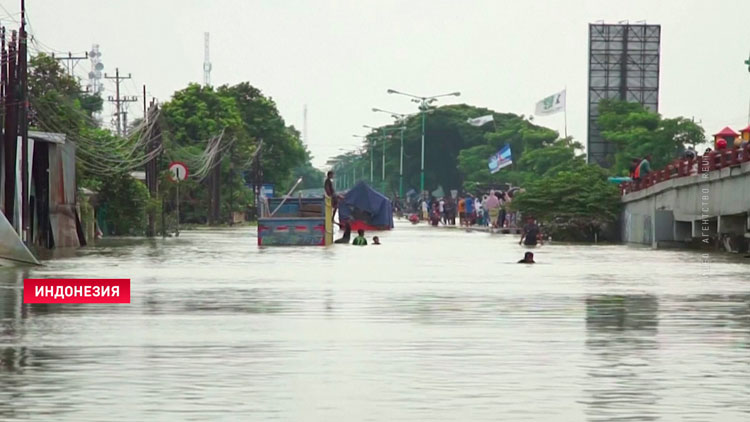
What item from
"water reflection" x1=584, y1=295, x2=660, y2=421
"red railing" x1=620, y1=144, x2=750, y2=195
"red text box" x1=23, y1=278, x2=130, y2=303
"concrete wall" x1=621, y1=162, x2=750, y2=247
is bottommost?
"water reflection" x1=584, y1=295, x2=660, y2=421

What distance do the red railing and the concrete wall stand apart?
216 mm

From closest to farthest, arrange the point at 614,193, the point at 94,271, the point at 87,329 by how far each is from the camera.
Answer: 1. the point at 87,329
2. the point at 94,271
3. the point at 614,193

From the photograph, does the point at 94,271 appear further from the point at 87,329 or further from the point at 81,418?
the point at 81,418

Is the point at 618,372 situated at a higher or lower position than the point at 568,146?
lower

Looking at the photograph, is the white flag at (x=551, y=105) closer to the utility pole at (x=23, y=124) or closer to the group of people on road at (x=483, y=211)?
the group of people on road at (x=483, y=211)

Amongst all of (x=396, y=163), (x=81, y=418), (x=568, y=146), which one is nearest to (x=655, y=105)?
(x=568, y=146)

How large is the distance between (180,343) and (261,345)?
0.81 metres

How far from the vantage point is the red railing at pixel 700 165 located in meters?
43.4

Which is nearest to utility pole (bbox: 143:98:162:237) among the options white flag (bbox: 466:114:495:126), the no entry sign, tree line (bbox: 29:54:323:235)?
tree line (bbox: 29:54:323:235)

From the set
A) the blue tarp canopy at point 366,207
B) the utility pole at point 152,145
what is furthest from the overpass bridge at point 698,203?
the blue tarp canopy at point 366,207

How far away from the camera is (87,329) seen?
699 inches

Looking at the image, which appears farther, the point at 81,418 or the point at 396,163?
the point at 396,163

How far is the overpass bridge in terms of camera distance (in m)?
43.3

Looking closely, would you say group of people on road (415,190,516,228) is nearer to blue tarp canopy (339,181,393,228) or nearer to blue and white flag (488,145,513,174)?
blue tarp canopy (339,181,393,228)
